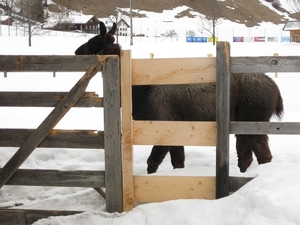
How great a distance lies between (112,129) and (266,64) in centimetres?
175

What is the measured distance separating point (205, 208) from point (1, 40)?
4255cm

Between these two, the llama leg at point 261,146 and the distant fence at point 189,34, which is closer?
the llama leg at point 261,146

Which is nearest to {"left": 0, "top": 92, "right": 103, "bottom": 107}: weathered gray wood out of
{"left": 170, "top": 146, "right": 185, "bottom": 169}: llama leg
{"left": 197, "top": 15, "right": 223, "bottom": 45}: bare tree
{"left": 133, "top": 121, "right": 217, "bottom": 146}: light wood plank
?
{"left": 133, "top": 121, "right": 217, "bottom": 146}: light wood plank

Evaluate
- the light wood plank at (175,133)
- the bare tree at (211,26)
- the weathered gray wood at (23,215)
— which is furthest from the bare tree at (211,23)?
the weathered gray wood at (23,215)

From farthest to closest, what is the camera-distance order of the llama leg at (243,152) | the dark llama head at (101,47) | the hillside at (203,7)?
the hillside at (203,7) → the dark llama head at (101,47) → the llama leg at (243,152)

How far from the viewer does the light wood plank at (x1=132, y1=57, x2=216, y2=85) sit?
4145 mm

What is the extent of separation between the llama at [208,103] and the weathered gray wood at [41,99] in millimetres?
1314

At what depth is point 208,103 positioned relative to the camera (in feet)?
18.0

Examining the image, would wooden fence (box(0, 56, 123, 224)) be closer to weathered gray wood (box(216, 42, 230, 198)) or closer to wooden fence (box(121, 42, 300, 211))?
wooden fence (box(121, 42, 300, 211))

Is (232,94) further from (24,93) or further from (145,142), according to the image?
(24,93)

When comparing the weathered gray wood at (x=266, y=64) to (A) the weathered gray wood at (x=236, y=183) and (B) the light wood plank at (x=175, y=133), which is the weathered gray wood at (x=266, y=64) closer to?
(B) the light wood plank at (x=175, y=133)

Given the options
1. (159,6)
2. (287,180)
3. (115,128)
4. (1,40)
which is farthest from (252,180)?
(159,6)

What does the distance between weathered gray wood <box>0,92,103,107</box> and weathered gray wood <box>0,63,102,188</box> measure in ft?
0.26

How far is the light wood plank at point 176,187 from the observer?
168 inches
